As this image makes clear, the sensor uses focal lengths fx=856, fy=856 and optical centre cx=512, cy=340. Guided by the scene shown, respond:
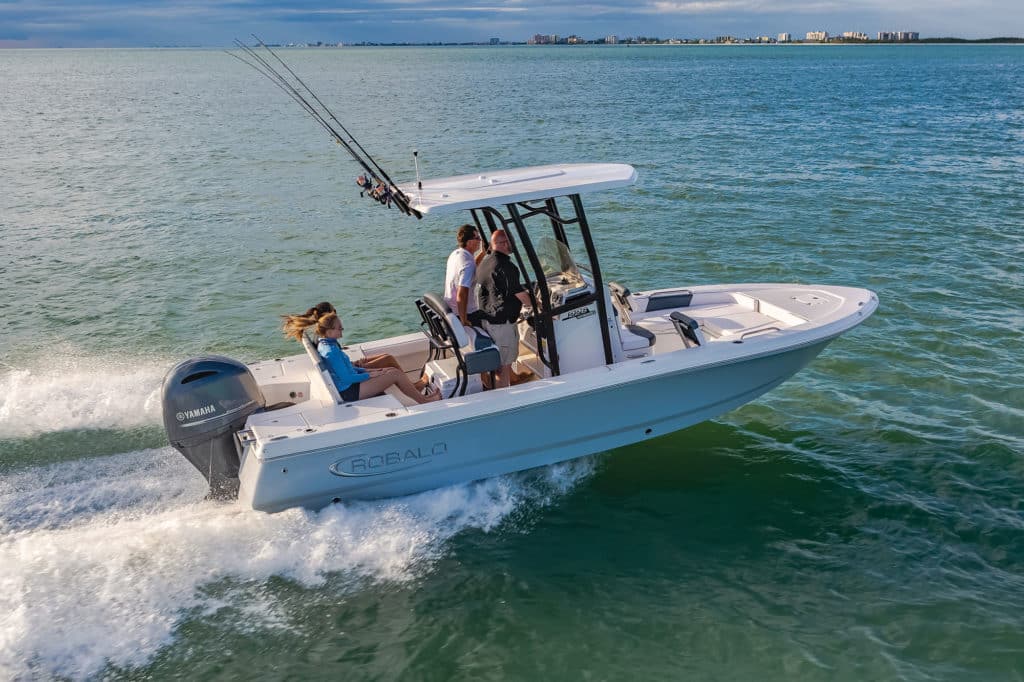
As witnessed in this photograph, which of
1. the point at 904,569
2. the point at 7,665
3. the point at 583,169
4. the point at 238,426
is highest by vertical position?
the point at 583,169

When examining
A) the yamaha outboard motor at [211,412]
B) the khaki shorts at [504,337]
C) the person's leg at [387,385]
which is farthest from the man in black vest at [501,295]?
the yamaha outboard motor at [211,412]

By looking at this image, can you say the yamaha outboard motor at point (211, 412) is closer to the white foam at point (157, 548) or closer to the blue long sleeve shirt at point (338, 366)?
the white foam at point (157, 548)

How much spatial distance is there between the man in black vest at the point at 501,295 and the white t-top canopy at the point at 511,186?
0.35 meters

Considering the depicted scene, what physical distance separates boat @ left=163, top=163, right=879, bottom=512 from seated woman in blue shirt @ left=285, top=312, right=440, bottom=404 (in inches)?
4.0

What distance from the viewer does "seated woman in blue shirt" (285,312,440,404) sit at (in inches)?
259

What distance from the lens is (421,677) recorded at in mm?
5312

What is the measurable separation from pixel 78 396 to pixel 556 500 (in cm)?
506

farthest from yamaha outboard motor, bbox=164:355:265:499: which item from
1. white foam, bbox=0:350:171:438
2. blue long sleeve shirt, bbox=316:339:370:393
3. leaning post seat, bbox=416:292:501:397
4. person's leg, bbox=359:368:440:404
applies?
white foam, bbox=0:350:171:438

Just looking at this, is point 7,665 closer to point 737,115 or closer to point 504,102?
point 737,115

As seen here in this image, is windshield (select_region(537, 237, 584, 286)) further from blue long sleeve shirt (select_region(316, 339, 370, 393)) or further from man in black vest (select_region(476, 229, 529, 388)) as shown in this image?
blue long sleeve shirt (select_region(316, 339, 370, 393))

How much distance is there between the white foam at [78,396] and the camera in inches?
322

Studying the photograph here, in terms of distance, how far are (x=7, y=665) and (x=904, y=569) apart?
6035mm

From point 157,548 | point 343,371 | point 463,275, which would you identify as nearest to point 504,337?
point 463,275

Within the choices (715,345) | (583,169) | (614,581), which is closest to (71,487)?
(614,581)
